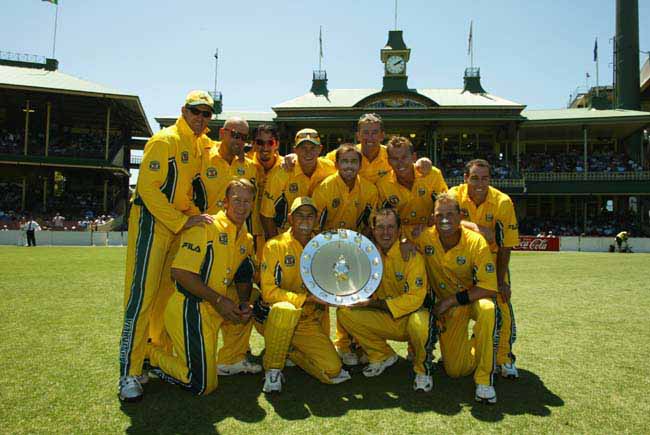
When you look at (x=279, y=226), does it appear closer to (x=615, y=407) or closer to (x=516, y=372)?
(x=516, y=372)

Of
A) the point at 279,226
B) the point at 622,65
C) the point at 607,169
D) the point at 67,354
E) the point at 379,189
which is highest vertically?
the point at 622,65

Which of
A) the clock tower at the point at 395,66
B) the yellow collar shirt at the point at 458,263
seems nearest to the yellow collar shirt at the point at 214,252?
the yellow collar shirt at the point at 458,263

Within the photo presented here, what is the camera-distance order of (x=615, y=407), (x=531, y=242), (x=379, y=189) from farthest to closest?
(x=531, y=242) < (x=379, y=189) < (x=615, y=407)

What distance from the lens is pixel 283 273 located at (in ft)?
14.8

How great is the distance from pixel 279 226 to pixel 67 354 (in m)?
2.69

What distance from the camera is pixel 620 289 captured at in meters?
10.6

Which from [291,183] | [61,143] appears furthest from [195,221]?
[61,143]

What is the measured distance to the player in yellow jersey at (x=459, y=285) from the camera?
13.8 ft

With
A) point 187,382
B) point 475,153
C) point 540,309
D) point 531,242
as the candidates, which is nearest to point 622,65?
point 475,153

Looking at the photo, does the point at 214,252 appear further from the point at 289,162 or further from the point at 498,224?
the point at 498,224

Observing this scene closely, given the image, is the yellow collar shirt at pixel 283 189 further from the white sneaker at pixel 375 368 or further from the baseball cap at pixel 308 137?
the white sneaker at pixel 375 368

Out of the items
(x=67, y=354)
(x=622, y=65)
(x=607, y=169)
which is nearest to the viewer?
(x=67, y=354)

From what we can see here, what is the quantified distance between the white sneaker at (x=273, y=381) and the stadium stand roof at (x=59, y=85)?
32352 millimetres

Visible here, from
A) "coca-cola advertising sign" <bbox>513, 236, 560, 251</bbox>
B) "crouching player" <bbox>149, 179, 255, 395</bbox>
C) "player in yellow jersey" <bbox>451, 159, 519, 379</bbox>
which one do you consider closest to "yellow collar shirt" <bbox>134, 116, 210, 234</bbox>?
"crouching player" <bbox>149, 179, 255, 395</bbox>
